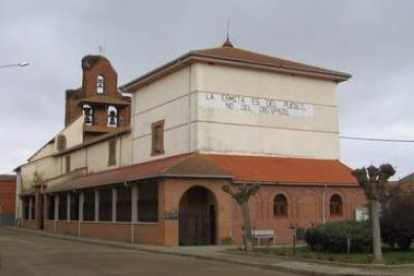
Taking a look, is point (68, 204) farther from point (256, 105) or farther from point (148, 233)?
point (256, 105)

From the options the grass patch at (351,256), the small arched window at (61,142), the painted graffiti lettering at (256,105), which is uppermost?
the small arched window at (61,142)

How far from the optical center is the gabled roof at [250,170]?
34219 mm

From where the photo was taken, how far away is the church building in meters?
34.7

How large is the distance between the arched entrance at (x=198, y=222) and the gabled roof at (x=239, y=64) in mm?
7818

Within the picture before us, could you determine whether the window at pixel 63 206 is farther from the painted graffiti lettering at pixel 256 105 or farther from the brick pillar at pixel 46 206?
the painted graffiti lettering at pixel 256 105

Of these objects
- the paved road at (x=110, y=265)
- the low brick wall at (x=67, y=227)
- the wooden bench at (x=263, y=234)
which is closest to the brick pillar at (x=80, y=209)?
the low brick wall at (x=67, y=227)

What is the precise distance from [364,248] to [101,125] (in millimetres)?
44862

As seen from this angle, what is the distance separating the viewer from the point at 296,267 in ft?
68.2

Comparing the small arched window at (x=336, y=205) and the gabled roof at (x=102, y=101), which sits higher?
the gabled roof at (x=102, y=101)

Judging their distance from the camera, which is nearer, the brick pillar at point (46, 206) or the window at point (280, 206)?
the window at point (280, 206)

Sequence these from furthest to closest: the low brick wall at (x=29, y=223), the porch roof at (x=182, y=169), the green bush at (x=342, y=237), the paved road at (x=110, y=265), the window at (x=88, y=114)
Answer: the low brick wall at (x=29, y=223)
the window at (x=88, y=114)
the porch roof at (x=182, y=169)
the green bush at (x=342, y=237)
the paved road at (x=110, y=265)

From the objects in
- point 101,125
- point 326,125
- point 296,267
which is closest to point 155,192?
point 326,125

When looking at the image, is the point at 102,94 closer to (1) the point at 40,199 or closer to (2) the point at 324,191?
(1) the point at 40,199

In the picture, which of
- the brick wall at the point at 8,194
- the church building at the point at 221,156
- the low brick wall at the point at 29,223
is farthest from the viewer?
the brick wall at the point at 8,194
